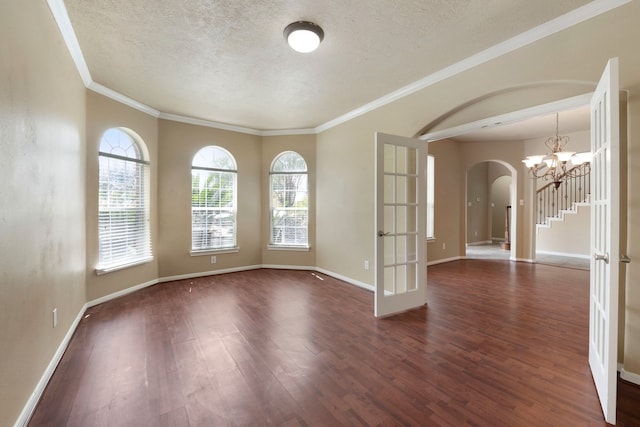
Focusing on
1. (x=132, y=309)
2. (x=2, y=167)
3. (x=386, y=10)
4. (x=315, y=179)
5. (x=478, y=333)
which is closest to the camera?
(x=2, y=167)

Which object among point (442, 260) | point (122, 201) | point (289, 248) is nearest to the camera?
point (122, 201)

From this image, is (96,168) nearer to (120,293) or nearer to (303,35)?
(120,293)

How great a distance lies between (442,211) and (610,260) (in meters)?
5.13

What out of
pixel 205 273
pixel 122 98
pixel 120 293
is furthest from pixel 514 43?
pixel 120 293

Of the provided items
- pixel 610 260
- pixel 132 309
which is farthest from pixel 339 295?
pixel 610 260

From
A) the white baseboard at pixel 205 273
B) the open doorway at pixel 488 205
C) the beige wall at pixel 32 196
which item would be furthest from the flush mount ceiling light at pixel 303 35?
the open doorway at pixel 488 205

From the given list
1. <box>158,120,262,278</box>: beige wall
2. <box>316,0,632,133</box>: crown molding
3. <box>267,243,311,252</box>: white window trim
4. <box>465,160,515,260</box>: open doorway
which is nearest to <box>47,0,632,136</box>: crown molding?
<box>316,0,632,133</box>: crown molding

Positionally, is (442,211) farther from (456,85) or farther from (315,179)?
(456,85)

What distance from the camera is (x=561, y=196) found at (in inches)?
295

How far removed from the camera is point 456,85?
2957 millimetres

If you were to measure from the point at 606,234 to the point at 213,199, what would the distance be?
5.13m

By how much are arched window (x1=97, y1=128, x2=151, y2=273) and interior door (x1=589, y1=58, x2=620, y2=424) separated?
4.86 meters

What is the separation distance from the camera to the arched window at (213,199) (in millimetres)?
5008

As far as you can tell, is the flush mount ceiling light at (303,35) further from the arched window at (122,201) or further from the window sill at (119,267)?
the window sill at (119,267)
